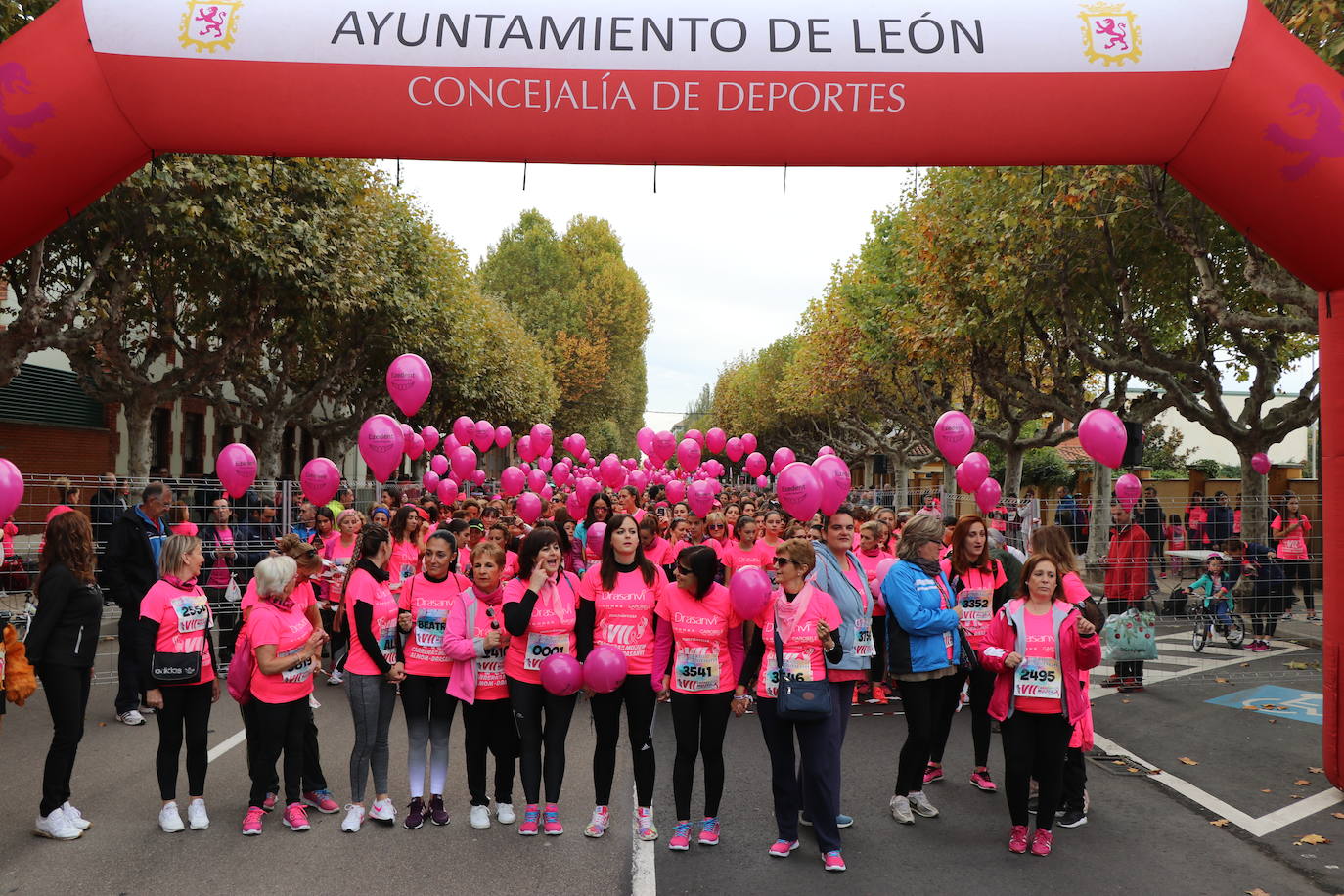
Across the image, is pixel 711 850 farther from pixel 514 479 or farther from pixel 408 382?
pixel 514 479

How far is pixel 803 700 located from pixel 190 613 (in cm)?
333

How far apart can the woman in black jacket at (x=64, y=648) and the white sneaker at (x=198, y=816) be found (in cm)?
55

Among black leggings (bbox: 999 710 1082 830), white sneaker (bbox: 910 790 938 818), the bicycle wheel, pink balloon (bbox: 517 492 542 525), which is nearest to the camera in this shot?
black leggings (bbox: 999 710 1082 830)

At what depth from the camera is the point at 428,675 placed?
5.58 m

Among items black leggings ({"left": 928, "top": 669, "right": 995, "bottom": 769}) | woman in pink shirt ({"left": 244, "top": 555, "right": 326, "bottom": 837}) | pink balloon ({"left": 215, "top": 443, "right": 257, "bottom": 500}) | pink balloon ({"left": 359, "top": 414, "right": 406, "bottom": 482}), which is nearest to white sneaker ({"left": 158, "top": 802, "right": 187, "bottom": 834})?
woman in pink shirt ({"left": 244, "top": 555, "right": 326, "bottom": 837})

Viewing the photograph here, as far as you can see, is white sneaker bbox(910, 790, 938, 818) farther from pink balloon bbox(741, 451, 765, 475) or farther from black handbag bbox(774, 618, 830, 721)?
pink balloon bbox(741, 451, 765, 475)

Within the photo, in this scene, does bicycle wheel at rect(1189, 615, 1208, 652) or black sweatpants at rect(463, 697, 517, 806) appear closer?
black sweatpants at rect(463, 697, 517, 806)

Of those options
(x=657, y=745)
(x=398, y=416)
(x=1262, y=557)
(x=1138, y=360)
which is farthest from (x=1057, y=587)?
(x=398, y=416)

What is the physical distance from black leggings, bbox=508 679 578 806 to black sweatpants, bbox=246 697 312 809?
1.21m

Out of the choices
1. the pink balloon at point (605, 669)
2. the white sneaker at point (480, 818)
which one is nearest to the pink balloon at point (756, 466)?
the white sneaker at point (480, 818)

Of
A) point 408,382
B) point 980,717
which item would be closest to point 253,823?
point 980,717

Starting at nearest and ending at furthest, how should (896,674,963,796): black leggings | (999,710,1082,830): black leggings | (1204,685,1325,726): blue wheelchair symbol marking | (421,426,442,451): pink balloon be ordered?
(999,710,1082,830): black leggings, (896,674,963,796): black leggings, (1204,685,1325,726): blue wheelchair symbol marking, (421,426,442,451): pink balloon

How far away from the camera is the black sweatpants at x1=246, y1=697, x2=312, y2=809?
5.41 meters

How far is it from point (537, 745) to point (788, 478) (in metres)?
3.94
